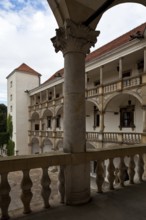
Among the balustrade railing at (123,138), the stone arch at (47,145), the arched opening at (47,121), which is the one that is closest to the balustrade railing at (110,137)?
the balustrade railing at (123,138)

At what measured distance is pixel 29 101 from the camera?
31.0m

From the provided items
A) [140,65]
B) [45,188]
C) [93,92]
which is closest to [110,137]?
[93,92]

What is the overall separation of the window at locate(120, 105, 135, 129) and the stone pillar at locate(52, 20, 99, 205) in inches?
523

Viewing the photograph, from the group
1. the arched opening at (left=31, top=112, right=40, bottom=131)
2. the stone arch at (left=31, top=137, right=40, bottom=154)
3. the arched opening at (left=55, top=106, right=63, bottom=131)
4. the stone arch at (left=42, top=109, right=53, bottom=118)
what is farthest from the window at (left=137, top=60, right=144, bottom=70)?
the stone arch at (left=31, top=137, right=40, bottom=154)

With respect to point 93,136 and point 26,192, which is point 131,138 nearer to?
point 93,136

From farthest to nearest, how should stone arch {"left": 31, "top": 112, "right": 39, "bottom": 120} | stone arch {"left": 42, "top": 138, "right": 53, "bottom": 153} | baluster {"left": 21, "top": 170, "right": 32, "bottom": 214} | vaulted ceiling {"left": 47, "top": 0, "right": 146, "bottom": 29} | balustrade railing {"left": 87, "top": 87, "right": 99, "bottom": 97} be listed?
stone arch {"left": 31, "top": 112, "right": 39, "bottom": 120} < stone arch {"left": 42, "top": 138, "right": 53, "bottom": 153} < balustrade railing {"left": 87, "top": 87, "right": 99, "bottom": 97} < vaulted ceiling {"left": 47, "top": 0, "right": 146, "bottom": 29} < baluster {"left": 21, "top": 170, "right": 32, "bottom": 214}

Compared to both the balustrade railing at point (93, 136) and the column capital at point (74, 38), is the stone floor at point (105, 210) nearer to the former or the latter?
the column capital at point (74, 38)

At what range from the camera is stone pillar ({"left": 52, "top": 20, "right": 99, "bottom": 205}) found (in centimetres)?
307

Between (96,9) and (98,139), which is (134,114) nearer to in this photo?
(98,139)

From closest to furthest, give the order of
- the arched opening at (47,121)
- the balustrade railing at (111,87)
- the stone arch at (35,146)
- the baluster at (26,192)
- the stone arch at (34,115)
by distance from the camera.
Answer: the baluster at (26,192), the balustrade railing at (111,87), the arched opening at (47,121), the stone arch at (34,115), the stone arch at (35,146)

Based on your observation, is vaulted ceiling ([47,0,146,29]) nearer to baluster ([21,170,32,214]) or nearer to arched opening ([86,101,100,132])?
baluster ([21,170,32,214])

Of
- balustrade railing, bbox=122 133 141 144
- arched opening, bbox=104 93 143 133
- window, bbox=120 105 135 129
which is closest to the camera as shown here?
balustrade railing, bbox=122 133 141 144

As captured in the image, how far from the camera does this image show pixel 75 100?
3135 millimetres

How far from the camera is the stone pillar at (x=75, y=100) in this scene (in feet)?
10.1
